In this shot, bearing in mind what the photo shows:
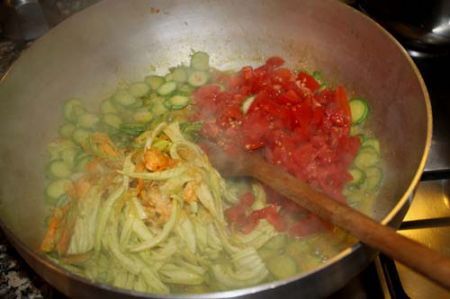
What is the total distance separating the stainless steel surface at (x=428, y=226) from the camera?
1591mm

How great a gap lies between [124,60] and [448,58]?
1.57 metres

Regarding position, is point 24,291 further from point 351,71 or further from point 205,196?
point 351,71

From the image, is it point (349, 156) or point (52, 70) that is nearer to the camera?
point (349, 156)

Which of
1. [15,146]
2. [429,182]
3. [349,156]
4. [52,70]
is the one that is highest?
[52,70]

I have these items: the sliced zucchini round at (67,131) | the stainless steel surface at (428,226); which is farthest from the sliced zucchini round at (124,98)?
the stainless steel surface at (428,226)

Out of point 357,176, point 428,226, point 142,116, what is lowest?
point 428,226

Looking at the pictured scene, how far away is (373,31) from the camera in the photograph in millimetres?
1980

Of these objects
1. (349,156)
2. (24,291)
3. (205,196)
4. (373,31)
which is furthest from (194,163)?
(373,31)

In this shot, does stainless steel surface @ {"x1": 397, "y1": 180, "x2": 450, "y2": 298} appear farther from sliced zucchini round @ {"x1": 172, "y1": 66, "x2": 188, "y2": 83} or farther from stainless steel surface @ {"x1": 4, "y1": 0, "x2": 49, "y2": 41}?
stainless steel surface @ {"x1": 4, "y1": 0, "x2": 49, "y2": 41}

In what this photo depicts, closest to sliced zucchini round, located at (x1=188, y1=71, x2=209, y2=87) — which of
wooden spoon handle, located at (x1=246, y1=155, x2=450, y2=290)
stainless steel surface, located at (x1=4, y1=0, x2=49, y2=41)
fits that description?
wooden spoon handle, located at (x1=246, y1=155, x2=450, y2=290)

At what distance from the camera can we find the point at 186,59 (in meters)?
2.43

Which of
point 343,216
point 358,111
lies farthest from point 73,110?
point 343,216

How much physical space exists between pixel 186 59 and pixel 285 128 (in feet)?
2.39

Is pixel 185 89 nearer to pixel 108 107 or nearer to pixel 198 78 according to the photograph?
pixel 198 78
